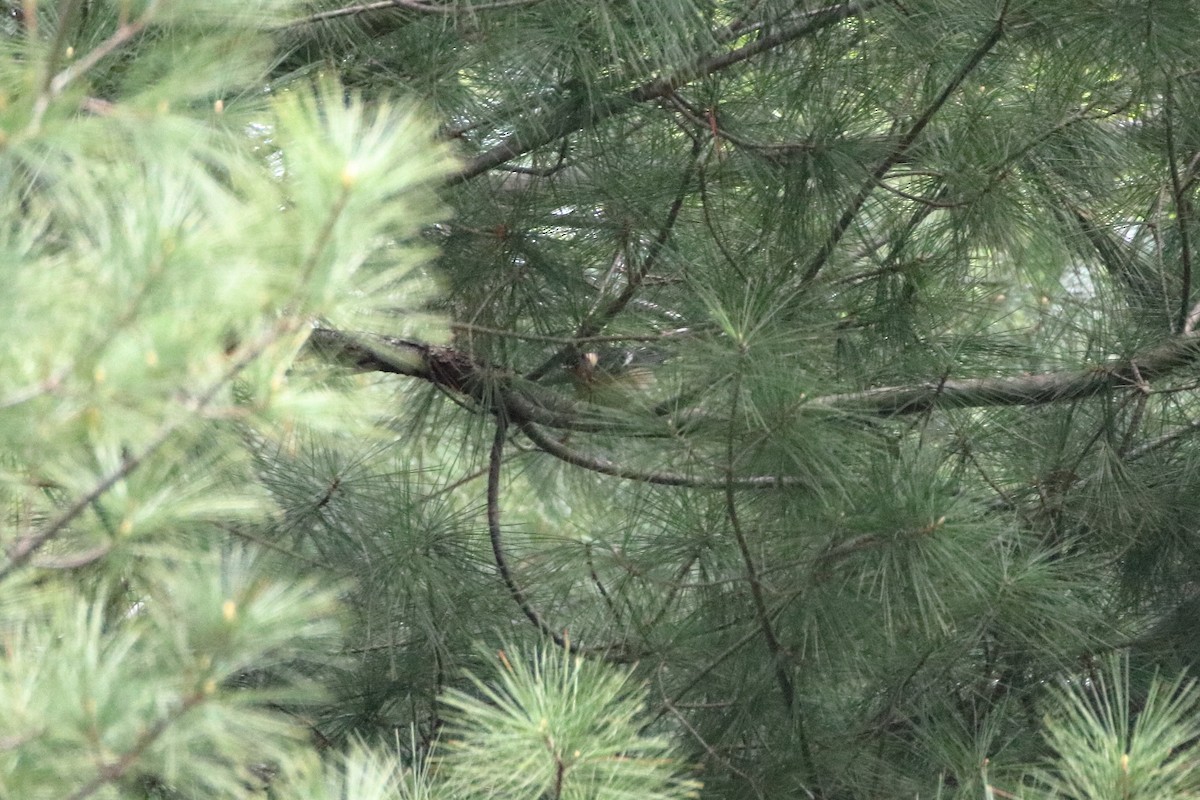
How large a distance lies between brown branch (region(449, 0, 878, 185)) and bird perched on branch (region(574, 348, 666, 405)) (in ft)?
0.87

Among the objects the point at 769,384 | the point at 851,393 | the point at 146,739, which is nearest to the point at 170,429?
the point at 146,739

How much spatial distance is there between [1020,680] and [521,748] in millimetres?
890

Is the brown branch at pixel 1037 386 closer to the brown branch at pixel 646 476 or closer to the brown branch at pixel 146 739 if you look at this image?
the brown branch at pixel 646 476

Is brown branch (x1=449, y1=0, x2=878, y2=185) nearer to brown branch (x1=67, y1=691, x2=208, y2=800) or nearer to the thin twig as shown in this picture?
the thin twig

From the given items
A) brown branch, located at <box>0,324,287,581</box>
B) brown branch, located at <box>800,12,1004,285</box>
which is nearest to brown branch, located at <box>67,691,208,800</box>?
brown branch, located at <box>0,324,287,581</box>

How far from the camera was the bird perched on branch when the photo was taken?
1.68m

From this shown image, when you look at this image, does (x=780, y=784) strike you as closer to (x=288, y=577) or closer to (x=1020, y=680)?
(x=1020, y=680)

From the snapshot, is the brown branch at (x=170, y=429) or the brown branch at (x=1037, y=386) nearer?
the brown branch at (x=170, y=429)

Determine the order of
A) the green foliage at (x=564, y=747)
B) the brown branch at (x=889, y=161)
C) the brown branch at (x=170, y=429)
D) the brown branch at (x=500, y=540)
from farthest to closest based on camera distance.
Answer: the brown branch at (x=500, y=540), the brown branch at (x=889, y=161), the green foliage at (x=564, y=747), the brown branch at (x=170, y=429)

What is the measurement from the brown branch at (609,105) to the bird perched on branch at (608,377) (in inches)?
10.5

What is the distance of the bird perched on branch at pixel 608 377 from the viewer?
1.68 metres

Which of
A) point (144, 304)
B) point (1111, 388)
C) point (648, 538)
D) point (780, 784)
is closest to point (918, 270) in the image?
point (1111, 388)

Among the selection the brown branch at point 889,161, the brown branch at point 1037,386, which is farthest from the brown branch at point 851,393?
the brown branch at point 889,161

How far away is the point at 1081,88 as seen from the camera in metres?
1.58
